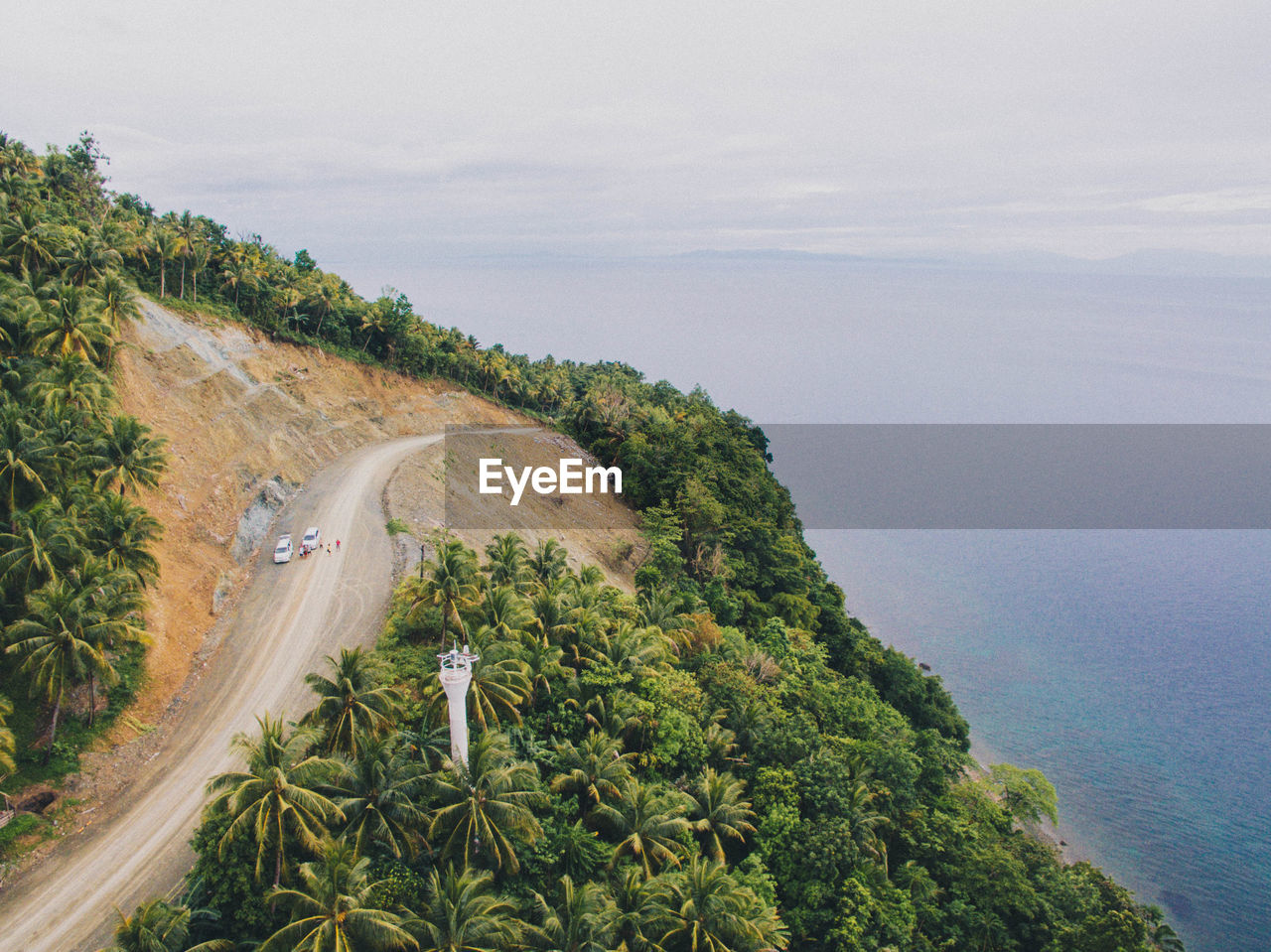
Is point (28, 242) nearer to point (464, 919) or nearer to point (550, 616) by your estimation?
point (550, 616)

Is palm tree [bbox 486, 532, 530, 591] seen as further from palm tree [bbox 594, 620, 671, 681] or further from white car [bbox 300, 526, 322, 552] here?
white car [bbox 300, 526, 322, 552]

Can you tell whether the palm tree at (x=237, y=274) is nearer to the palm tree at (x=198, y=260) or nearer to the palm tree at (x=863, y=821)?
the palm tree at (x=198, y=260)

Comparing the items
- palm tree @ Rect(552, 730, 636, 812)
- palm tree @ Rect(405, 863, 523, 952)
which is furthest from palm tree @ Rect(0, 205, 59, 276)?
palm tree @ Rect(405, 863, 523, 952)

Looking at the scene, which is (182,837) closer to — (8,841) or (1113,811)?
(8,841)

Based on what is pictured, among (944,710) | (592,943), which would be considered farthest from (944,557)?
(592,943)

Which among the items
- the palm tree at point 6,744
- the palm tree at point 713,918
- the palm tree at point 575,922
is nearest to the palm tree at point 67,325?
the palm tree at point 6,744
